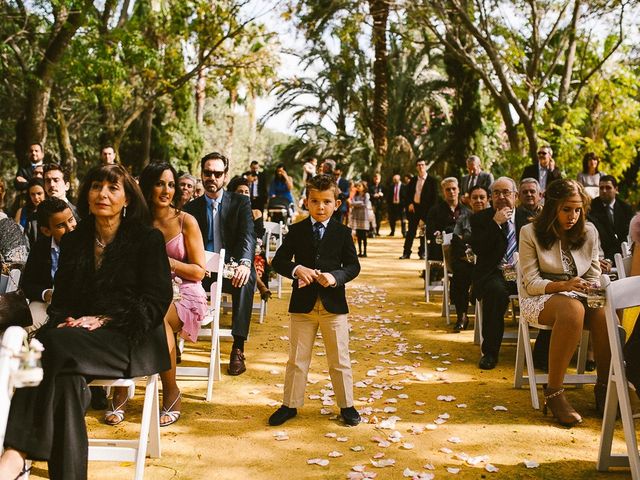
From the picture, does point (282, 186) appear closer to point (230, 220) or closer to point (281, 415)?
point (230, 220)

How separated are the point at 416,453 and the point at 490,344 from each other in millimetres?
2365

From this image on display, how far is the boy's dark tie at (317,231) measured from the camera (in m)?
4.62

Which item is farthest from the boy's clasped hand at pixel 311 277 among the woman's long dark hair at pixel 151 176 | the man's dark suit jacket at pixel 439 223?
the man's dark suit jacket at pixel 439 223

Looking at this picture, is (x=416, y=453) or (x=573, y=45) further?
(x=573, y=45)

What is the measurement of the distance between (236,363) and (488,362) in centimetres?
232

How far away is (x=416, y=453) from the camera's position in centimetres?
416

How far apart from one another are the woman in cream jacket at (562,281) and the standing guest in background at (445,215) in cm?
371

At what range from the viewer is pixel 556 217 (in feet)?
16.5

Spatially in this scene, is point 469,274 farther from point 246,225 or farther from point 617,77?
point 617,77

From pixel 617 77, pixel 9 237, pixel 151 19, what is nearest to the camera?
pixel 9 237

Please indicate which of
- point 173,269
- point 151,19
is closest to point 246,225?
point 173,269

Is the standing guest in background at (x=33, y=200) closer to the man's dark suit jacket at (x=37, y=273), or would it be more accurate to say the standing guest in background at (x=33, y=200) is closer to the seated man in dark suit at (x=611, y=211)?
the man's dark suit jacket at (x=37, y=273)

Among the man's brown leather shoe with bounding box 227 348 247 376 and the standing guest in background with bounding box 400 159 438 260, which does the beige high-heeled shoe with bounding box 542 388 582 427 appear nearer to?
the man's brown leather shoe with bounding box 227 348 247 376

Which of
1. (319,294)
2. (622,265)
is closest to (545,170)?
(622,265)
